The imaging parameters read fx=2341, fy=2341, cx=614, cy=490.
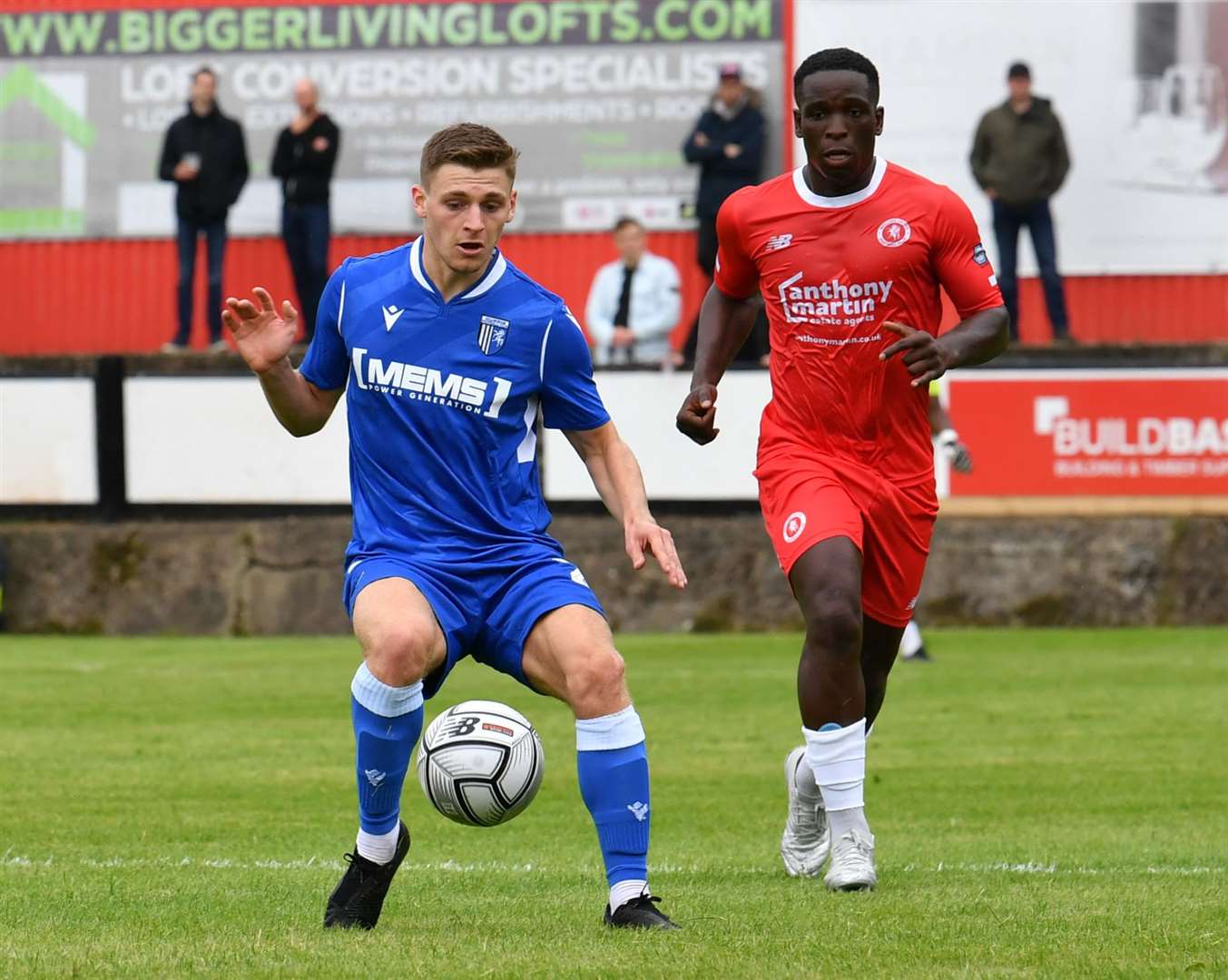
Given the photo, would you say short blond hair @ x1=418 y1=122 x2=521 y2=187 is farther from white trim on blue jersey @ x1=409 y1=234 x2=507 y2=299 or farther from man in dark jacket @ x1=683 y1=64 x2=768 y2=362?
man in dark jacket @ x1=683 y1=64 x2=768 y2=362

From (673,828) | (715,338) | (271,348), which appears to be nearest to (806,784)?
(715,338)

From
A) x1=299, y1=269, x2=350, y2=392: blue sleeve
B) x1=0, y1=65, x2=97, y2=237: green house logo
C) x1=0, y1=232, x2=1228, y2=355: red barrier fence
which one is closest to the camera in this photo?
x1=299, y1=269, x2=350, y2=392: blue sleeve

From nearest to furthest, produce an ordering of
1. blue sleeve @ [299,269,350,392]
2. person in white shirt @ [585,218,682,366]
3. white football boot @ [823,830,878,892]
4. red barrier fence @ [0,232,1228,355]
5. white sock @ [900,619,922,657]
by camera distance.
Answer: blue sleeve @ [299,269,350,392] → white football boot @ [823,830,878,892] → white sock @ [900,619,922,657] → person in white shirt @ [585,218,682,366] → red barrier fence @ [0,232,1228,355]

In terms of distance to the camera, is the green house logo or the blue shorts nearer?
the blue shorts

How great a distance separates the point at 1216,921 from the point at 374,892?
2323 mm

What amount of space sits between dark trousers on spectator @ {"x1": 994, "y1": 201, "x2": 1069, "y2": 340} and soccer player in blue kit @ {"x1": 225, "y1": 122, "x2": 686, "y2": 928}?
1427 cm

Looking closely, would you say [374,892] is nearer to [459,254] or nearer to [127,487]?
[459,254]

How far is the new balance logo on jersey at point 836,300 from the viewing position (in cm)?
763

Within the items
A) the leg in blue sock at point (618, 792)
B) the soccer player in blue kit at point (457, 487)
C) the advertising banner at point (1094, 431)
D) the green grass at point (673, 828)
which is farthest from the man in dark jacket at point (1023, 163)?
the leg in blue sock at point (618, 792)

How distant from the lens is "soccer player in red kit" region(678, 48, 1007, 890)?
7441 millimetres

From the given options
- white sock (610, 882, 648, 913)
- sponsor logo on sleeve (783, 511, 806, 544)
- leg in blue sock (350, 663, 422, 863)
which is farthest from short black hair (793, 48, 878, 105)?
white sock (610, 882, 648, 913)

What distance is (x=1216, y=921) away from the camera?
21.2ft

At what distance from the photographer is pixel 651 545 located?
20.9 ft

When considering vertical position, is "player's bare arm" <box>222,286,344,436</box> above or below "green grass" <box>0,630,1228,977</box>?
above
